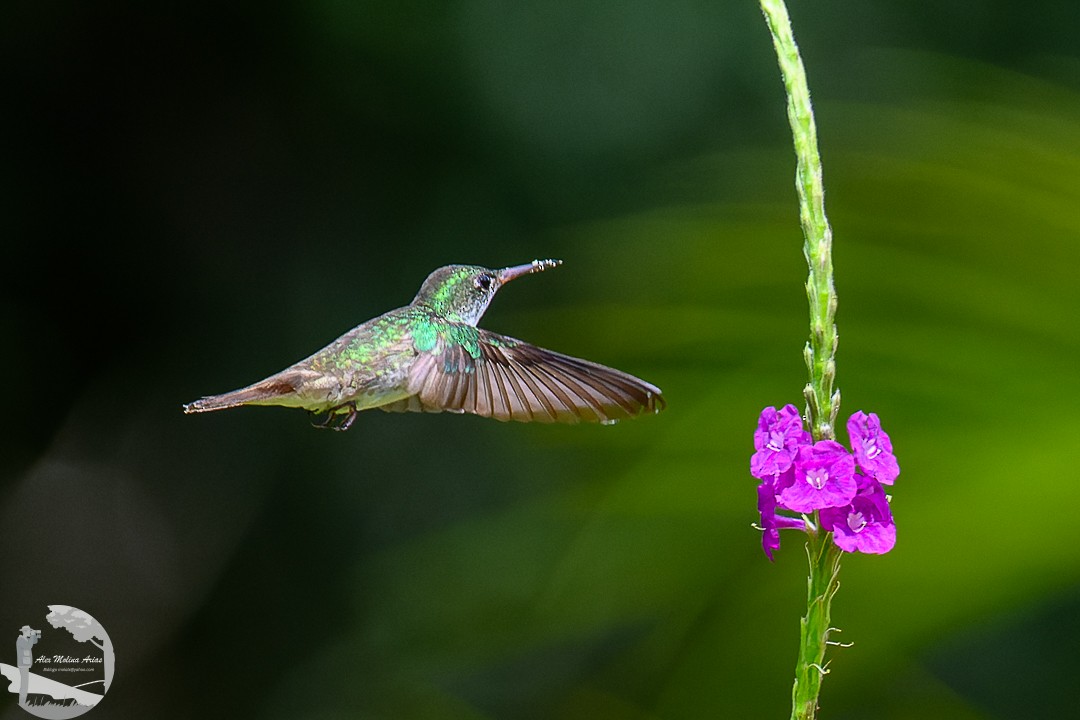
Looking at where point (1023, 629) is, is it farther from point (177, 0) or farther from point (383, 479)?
point (177, 0)

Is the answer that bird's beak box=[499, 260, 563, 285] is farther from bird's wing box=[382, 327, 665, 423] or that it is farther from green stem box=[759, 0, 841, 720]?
green stem box=[759, 0, 841, 720]

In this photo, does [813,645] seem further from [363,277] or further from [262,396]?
[363,277]

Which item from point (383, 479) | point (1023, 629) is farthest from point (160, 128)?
point (1023, 629)

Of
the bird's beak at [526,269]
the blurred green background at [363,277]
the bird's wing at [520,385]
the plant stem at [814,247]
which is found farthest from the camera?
the blurred green background at [363,277]

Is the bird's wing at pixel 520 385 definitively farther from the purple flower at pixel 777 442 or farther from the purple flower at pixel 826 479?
the purple flower at pixel 826 479

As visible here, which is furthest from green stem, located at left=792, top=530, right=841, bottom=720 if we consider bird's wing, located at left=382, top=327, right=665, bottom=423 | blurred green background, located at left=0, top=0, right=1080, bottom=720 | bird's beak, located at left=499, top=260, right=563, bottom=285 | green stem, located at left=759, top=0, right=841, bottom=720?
blurred green background, located at left=0, top=0, right=1080, bottom=720

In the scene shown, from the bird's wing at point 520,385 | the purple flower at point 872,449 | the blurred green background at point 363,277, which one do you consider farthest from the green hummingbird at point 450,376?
the blurred green background at point 363,277
